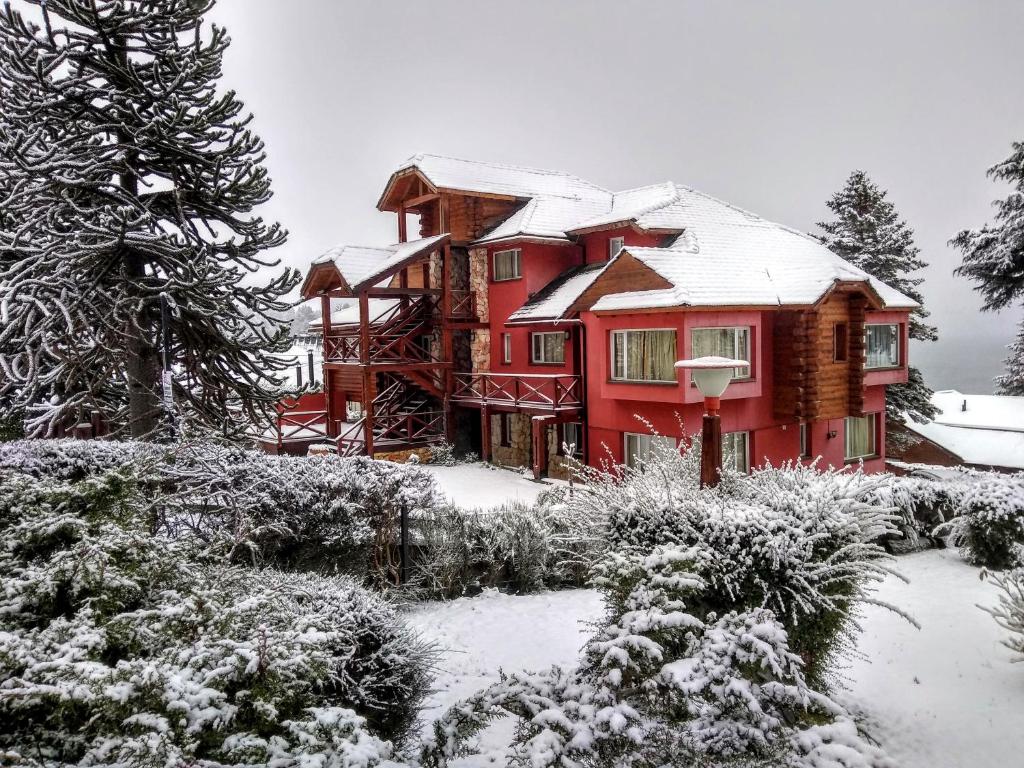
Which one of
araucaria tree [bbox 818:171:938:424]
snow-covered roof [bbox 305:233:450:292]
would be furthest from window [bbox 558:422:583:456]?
araucaria tree [bbox 818:171:938:424]

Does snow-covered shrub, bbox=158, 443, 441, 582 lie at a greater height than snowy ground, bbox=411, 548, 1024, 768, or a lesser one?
greater

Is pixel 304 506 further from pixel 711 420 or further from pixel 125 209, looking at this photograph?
pixel 125 209

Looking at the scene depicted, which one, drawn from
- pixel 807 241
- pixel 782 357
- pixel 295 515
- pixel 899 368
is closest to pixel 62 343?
pixel 295 515

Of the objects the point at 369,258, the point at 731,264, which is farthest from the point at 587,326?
the point at 369,258

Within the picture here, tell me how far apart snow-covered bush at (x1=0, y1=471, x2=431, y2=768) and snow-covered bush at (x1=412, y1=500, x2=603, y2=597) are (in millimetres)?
3544

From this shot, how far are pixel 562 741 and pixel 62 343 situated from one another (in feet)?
39.0

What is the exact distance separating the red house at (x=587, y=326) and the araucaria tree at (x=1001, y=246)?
3989mm

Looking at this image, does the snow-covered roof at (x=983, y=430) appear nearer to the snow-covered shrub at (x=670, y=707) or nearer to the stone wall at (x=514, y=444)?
the stone wall at (x=514, y=444)

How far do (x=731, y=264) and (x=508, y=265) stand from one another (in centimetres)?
738

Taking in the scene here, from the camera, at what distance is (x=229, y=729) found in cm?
340

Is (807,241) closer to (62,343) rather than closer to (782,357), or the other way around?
(782,357)

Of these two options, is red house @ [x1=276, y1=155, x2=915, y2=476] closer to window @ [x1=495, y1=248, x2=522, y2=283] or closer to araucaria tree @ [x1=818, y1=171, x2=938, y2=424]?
window @ [x1=495, y1=248, x2=522, y2=283]

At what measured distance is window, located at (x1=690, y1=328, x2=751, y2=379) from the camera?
15156 mm

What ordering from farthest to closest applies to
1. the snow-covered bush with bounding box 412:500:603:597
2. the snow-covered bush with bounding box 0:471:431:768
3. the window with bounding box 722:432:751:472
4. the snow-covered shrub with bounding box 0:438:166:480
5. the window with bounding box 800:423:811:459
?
the window with bounding box 800:423:811:459, the window with bounding box 722:432:751:472, the snow-covered bush with bounding box 412:500:603:597, the snow-covered shrub with bounding box 0:438:166:480, the snow-covered bush with bounding box 0:471:431:768
